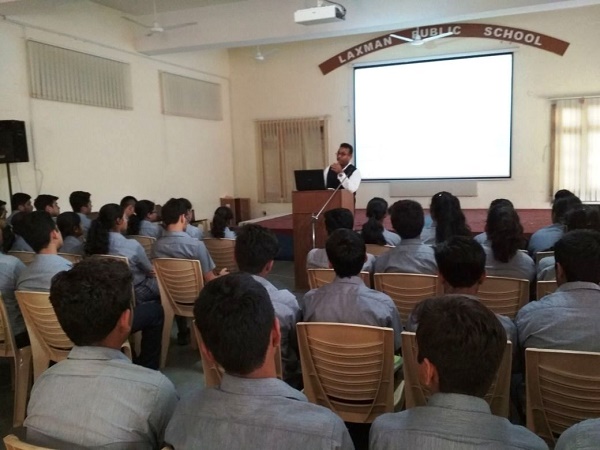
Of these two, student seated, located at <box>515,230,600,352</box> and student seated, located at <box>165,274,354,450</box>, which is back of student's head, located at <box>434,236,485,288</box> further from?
student seated, located at <box>165,274,354,450</box>

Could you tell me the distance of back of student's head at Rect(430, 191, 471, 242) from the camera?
3857mm

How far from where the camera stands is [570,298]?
1.92 m

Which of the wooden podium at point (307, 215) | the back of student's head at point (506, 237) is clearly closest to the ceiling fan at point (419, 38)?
the wooden podium at point (307, 215)

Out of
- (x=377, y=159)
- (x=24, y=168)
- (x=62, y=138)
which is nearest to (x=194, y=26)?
(x=62, y=138)

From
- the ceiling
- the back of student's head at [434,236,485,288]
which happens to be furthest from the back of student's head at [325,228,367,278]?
the ceiling

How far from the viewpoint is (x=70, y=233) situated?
4121 mm

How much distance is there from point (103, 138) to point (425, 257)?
5.54 metres

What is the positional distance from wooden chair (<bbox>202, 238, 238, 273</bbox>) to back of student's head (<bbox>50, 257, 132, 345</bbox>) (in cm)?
309

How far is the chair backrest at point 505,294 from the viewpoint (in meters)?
2.70

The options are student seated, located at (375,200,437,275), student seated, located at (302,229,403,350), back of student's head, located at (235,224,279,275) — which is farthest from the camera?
student seated, located at (375,200,437,275)

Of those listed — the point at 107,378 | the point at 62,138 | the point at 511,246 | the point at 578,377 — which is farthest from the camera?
the point at 62,138

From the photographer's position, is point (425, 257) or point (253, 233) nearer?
point (253, 233)

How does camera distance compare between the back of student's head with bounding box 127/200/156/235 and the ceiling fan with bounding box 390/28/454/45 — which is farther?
the ceiling fan with bounding box 390/28/454/45

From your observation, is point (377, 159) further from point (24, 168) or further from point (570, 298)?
point (570, 298)
